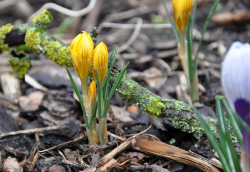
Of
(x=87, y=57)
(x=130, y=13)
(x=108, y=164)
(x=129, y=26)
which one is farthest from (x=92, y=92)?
(x=130, y=13)

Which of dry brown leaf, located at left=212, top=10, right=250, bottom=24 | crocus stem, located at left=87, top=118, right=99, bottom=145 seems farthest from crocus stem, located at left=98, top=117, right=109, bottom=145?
dry brown leaf, located at left=212, top=10, right=250, bottom=24

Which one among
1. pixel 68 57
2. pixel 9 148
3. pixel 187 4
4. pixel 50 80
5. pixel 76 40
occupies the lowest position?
pixel 9 148

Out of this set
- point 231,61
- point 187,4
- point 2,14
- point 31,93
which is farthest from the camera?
point 2,14

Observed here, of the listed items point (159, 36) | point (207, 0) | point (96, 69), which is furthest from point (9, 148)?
point (207, 0)

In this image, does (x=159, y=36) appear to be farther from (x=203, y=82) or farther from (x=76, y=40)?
(x=76, y=40)

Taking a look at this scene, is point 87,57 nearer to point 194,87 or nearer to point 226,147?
point 226,147

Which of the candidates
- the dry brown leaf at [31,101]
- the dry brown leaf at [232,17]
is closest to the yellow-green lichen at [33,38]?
the dry brown leaf at [31,101]

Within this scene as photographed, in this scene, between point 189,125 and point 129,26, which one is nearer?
point 189,125
